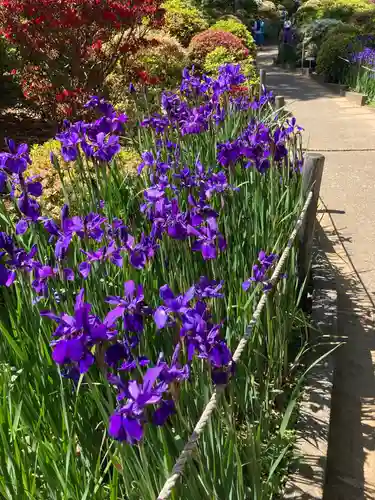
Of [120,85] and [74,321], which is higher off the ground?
[120,85]

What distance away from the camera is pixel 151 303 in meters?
1.91

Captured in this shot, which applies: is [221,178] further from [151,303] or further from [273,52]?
[273,52]

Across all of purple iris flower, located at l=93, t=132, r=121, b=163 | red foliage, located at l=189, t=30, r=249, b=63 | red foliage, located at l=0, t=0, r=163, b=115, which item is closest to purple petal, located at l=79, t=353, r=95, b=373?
purple iris flower, located at l=93, t=132, r=121, b=163

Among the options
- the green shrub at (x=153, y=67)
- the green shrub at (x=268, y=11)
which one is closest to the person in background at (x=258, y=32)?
the green shrub at (x=268, y=11)

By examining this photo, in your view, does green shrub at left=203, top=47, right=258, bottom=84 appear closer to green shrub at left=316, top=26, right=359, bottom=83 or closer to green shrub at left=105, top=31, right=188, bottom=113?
green shrub at left=105, top=31, right=188, bottom=113

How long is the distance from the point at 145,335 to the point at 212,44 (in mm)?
7174

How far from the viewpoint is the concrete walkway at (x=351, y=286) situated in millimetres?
2273

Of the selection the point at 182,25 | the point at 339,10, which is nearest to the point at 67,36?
the point at 182,25

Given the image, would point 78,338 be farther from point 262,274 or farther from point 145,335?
point 262,274

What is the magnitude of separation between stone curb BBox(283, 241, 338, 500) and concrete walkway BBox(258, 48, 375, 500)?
0.15 metres

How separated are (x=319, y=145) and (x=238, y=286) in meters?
5.74

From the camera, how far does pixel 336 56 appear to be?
12500 millimetres

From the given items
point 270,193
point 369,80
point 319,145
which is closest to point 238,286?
point 270,193

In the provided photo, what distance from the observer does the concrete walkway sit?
2273 mm
